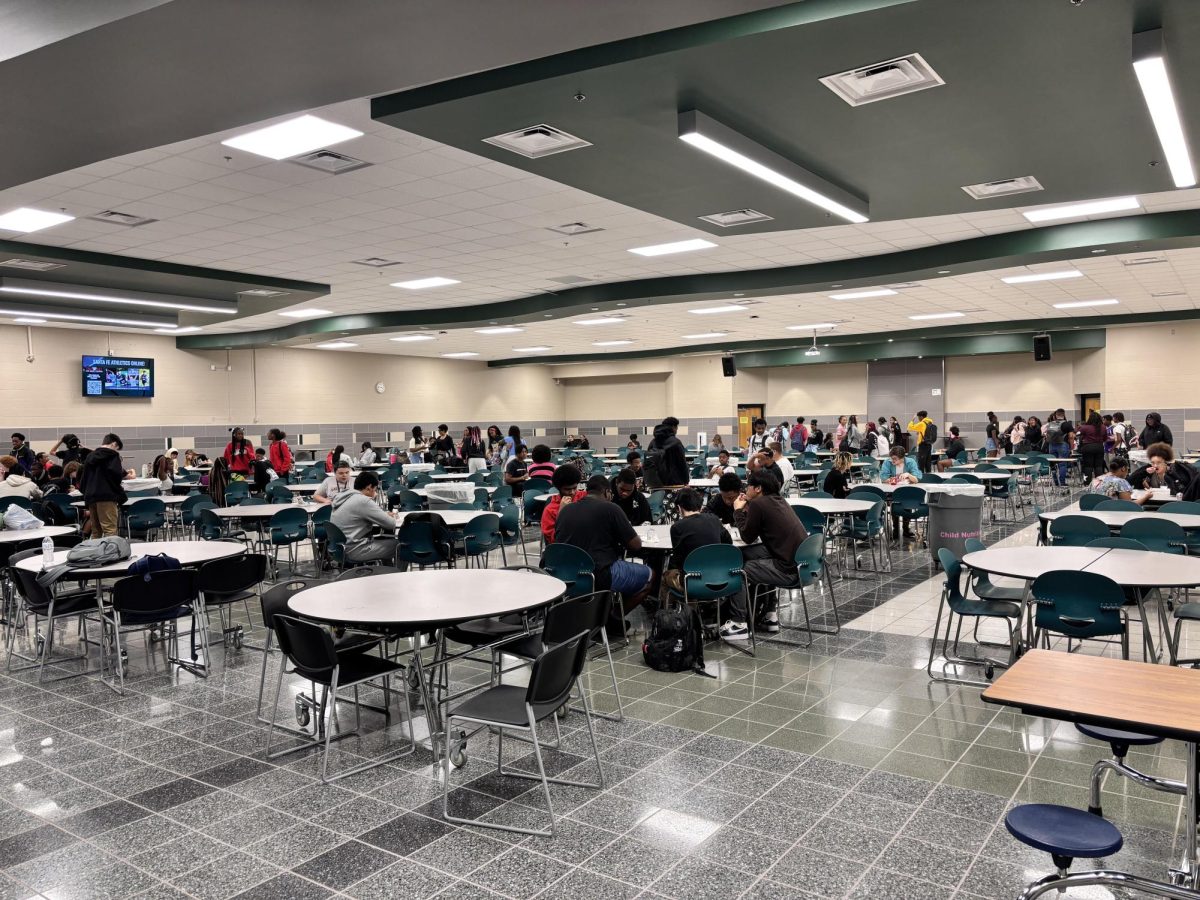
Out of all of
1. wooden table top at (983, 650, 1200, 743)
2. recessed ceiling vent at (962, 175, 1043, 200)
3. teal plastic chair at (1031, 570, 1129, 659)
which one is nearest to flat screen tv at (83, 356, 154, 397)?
recessed ceiling vent at (962, 175, 1043, 200)

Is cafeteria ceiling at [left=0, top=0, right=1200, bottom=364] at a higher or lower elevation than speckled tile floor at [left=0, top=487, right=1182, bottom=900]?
higher

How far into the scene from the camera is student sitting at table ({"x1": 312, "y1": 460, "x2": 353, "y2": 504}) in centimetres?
884

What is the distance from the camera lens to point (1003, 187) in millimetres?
6609

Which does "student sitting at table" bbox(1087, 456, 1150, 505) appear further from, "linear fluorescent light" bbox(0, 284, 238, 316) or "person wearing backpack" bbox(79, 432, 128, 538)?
"linear fluorescent light" bbox(0, 284, 238, 316)

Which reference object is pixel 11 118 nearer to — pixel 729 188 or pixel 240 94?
pixel 240 94

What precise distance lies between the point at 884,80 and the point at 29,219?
773 cm

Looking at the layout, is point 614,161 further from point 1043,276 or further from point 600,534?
point 1043,276

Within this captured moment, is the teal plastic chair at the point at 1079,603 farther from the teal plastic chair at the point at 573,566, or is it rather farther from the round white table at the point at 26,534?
the round white table at the point at 26,534

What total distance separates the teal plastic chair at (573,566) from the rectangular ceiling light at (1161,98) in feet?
12.9

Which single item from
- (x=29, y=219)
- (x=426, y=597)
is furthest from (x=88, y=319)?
(x=426, y=597)

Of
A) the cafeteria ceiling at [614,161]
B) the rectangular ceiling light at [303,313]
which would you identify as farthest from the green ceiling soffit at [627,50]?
the rectangular ceiling light at [303,313]

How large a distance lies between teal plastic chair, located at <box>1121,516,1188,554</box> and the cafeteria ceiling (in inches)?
99.4

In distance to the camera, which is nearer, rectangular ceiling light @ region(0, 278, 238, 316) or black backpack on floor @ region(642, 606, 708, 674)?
black backpack on floor @ region(642, 606, 708, 674)

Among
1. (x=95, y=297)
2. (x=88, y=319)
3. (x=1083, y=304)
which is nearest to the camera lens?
(x=95, y=297)
